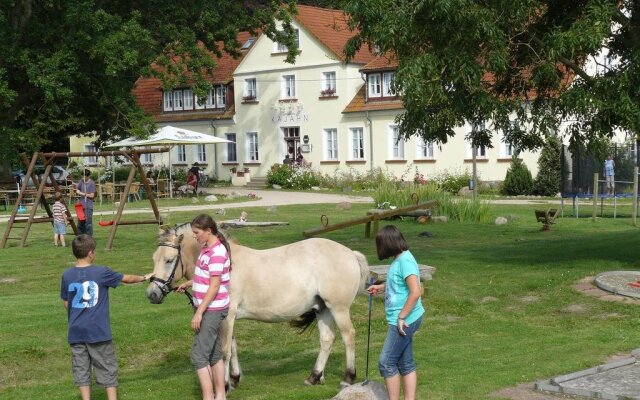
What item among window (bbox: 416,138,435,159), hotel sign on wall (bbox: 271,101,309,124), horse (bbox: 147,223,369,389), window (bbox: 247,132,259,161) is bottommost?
horse (bbox: 147,223,369,389)

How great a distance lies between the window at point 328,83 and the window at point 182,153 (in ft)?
42.7

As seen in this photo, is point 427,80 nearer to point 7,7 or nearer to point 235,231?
point 235,231

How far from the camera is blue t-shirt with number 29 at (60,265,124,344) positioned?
9383mm

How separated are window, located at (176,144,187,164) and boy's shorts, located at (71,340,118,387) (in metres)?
59.9

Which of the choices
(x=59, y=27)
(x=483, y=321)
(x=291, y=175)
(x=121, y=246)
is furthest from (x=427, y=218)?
(x=291, y=175)

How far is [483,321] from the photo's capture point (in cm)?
1566

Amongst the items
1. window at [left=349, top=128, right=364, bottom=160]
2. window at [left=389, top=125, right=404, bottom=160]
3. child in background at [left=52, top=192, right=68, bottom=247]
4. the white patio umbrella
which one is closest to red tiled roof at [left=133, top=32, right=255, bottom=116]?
window at [left=349, top=128, right=364, bottom=160]

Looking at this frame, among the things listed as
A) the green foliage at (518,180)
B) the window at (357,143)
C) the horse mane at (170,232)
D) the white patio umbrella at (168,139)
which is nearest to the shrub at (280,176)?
the window at (357,143)

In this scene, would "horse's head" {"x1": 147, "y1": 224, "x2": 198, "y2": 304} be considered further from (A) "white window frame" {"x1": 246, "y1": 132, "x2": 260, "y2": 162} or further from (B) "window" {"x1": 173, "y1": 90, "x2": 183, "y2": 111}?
(B) "window" {"x1": 173, "y1": 90, "x2": 183, "y2": 111}

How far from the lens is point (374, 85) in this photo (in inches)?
2270

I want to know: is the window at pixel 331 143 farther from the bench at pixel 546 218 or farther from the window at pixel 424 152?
the bench at pixel 546 218

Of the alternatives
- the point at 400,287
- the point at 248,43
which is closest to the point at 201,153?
the point at 248,43

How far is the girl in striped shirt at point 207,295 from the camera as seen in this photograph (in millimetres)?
9438

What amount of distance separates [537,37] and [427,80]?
2.44 metres
